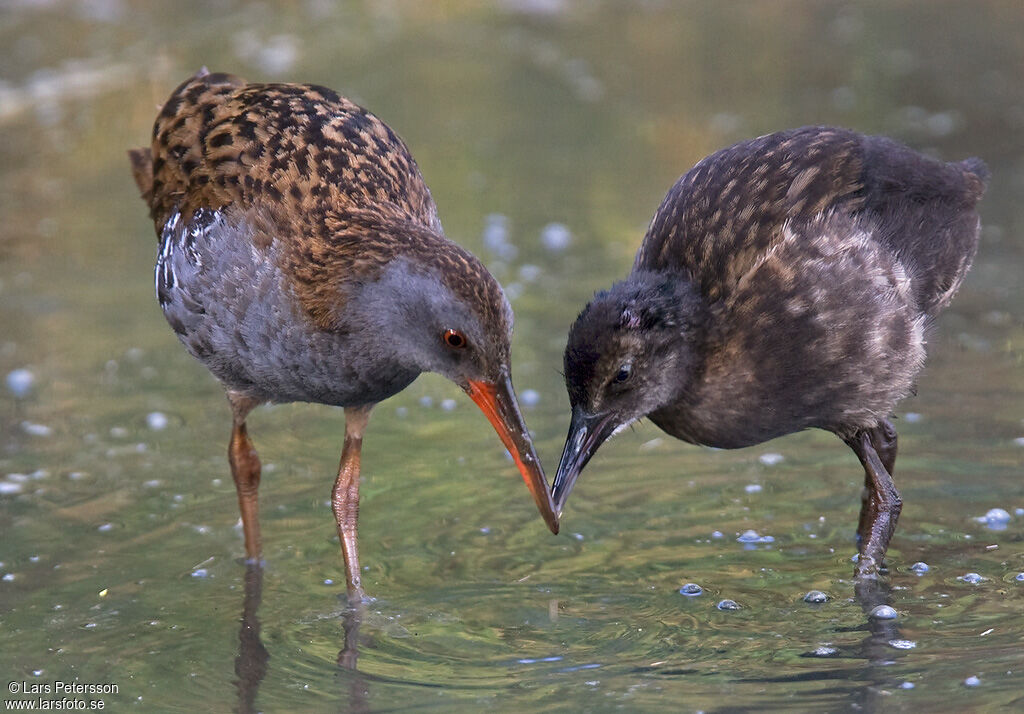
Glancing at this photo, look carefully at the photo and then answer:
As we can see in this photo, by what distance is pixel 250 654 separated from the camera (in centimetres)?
496

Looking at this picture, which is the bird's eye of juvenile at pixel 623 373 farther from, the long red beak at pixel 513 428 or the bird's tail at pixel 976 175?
the bird's tail at pixel 976 175

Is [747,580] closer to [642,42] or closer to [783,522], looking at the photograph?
[783,522]

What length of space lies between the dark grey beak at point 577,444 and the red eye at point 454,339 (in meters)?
0.53

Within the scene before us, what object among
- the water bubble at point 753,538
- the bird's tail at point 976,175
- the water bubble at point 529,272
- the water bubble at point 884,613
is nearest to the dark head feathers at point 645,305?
the water bubble at point 753,538

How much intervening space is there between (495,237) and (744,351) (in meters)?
4.18

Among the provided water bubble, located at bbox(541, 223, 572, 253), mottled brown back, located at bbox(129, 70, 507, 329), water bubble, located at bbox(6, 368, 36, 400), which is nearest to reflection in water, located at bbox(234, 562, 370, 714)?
mottled brown back, located at bbox(129, 70, 507, 329)

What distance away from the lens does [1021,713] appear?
4.27 meters

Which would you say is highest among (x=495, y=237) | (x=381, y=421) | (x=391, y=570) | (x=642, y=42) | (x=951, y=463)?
(x=642, y=42)

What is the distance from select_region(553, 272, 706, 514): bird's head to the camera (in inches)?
198

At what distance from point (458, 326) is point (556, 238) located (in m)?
4.46

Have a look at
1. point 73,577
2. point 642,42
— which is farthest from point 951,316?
point 642,42

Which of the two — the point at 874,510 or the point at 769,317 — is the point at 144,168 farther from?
the point at 874,510

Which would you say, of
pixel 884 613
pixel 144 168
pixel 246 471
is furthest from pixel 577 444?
pixel 144 168

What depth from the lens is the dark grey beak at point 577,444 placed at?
17.1ft
